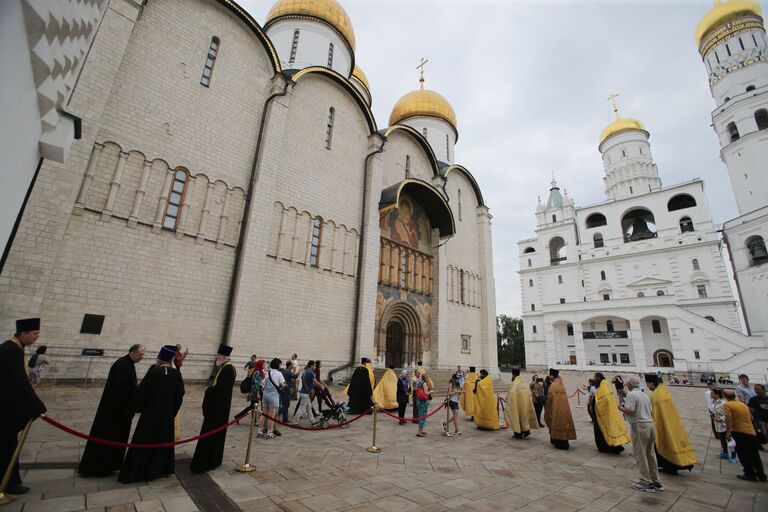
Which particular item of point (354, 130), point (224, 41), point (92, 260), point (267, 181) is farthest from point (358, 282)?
point (224, 41)

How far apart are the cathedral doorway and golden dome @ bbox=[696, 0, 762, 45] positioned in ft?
146

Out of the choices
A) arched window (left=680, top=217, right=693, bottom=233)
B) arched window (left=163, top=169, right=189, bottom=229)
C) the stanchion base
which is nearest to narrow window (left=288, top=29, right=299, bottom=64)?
arched window (left=163, top=169, right=189, bottom=229)

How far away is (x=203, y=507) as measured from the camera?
3303 mm

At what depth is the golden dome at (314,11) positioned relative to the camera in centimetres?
1839

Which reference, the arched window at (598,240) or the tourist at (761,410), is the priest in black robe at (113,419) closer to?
the tourist at (761,410)

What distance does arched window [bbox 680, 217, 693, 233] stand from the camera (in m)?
34.6

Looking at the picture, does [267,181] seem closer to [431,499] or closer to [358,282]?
[358,282]

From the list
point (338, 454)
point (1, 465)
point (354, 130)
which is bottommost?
point (338, 454)

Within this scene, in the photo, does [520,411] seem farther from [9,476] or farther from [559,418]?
[9,476]

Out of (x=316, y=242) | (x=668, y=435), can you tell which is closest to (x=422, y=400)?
(x=668, y=435)

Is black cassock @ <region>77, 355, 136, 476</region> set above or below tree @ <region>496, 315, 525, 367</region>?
below

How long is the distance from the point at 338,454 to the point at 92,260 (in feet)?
26.7

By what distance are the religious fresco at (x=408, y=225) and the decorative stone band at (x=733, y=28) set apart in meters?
39.3

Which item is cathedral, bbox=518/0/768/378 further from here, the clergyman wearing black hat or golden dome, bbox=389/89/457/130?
the clergyman wearing black hat
